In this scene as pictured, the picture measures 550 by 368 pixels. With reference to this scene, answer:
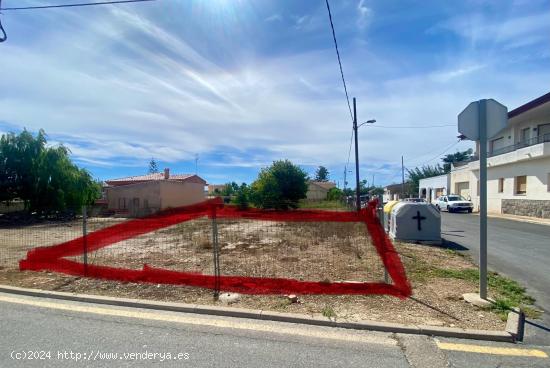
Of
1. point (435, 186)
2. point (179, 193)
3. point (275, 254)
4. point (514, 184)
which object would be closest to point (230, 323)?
point (275, 254)

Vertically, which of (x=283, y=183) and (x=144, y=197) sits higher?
(x=283, y=183)

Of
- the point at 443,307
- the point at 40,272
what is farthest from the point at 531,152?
the point at 40,272

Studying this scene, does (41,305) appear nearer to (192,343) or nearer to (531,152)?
(192,343)

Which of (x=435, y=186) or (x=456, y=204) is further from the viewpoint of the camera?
(x=435, y=186)

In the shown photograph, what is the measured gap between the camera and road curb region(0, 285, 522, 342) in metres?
3.61

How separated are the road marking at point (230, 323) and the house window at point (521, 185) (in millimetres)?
25695

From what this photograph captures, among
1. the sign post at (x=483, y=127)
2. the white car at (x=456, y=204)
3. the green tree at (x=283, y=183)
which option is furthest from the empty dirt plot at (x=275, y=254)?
the white car at (x=456, y=204)

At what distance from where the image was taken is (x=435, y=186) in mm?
43562

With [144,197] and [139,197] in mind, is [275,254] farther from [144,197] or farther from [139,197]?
[139,197]

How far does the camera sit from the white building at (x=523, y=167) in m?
20.9

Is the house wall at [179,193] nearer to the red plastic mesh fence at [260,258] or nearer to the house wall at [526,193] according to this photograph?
the red plastic mesh fence at [260,258]

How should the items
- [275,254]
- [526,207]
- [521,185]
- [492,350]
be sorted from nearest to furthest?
[492,350], [275,254], [526,207], [521,185]

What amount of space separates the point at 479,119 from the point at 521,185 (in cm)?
2430

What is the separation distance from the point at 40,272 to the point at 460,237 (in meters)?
12.6
